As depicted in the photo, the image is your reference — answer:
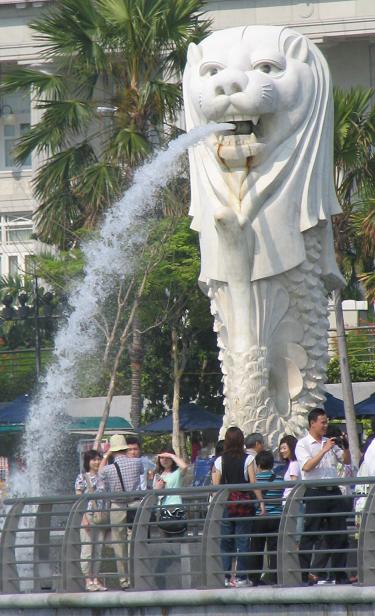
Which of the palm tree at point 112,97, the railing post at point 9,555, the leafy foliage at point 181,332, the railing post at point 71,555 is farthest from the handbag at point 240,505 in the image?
the leafy foliage at point 181,332

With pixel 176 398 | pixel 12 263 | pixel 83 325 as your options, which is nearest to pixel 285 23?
pixel 12 263

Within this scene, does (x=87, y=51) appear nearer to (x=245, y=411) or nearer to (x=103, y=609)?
(x=245, y=411)

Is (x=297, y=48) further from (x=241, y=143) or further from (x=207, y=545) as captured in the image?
(x=207, y=545)

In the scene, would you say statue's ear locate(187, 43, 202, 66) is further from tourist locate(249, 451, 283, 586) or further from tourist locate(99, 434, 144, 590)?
tourist locate(249, 451, 283, 586)

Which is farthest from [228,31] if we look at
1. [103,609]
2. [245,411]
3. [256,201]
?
[103,609]

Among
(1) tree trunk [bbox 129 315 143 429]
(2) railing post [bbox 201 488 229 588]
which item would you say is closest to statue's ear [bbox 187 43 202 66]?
(2) railing post [bbox 201 488 229 588]

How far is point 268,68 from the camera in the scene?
70.7 ft

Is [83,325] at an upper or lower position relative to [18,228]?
lower

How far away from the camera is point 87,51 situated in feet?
105

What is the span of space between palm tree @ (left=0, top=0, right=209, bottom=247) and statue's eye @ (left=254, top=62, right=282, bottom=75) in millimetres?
8995

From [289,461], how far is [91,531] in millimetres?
1891

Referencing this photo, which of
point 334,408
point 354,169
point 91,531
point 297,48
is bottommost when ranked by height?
point 91,531

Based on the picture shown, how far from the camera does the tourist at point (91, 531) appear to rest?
53.8ft

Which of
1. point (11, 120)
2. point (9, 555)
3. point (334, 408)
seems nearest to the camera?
point (9, 555)
